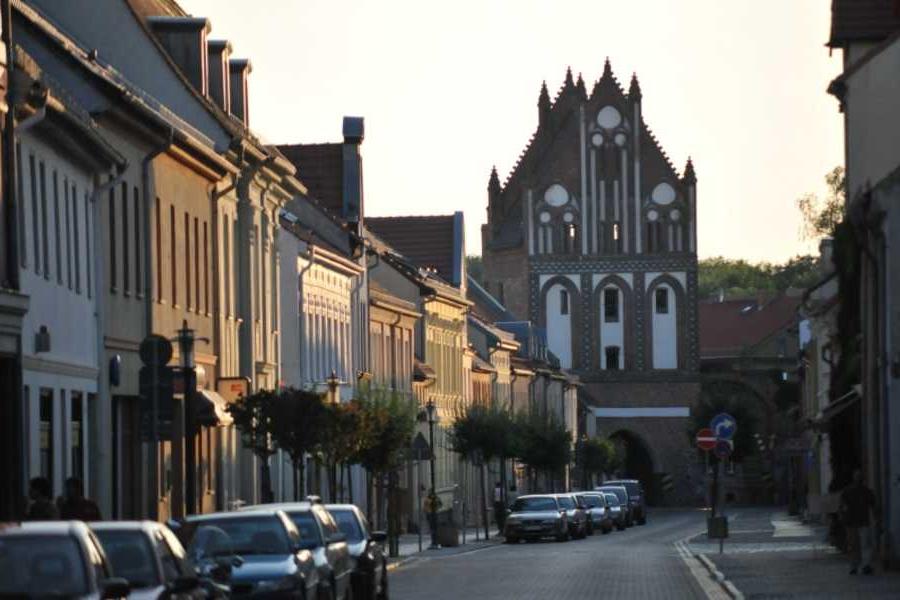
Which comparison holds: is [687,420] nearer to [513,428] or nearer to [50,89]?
[513,428]

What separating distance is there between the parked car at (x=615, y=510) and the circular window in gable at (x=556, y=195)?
42.5m

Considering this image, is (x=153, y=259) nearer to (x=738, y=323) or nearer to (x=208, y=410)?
(x=208, y=410)

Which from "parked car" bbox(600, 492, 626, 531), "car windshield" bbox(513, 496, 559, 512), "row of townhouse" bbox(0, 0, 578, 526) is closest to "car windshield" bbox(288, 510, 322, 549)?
"row of townhouse" bbox(0, 0, 578, 526)

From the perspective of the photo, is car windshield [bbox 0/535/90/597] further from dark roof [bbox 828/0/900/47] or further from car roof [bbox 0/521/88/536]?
dark roof [bbox 828/0/900/47]

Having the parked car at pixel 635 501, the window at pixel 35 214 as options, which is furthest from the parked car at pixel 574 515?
the window at pixel 35 214

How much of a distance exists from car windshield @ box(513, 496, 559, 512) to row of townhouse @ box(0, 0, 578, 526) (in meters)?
4.01

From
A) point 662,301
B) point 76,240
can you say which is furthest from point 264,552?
point 662,301

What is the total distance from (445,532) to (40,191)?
1251 inches

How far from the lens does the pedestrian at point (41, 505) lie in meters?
23.2

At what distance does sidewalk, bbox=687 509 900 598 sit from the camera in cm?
3147

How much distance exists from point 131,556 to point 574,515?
52919 millimetres

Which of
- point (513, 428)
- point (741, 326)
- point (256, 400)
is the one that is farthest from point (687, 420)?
point (256, 400)

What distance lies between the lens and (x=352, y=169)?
68.6 m

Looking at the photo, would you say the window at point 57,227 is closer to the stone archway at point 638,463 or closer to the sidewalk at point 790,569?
the sidewalk at point 790,569
